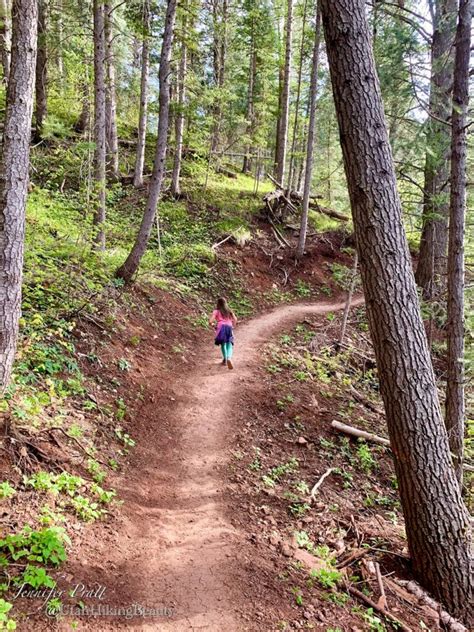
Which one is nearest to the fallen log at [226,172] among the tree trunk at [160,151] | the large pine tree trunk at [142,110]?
the large pine tree trunk at [142,110]

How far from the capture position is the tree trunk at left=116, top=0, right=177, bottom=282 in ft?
30.9

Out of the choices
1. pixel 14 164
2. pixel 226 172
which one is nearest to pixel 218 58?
pixel 226 172

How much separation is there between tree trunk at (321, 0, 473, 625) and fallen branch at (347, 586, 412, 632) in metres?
0.82

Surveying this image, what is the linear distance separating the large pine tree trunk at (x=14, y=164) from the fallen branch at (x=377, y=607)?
4.49 meters

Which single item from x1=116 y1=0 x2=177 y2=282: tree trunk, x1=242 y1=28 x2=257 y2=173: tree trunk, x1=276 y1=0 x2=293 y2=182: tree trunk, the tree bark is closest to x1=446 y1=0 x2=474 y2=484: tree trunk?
x1=116 y1=0 x2=177 y2=282: tree trunk

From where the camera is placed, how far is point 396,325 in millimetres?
4273

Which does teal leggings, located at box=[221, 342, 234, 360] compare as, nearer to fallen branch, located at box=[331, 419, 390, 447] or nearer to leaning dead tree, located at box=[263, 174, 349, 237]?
fallen branch, located at box=[331, 419, 390, 447]

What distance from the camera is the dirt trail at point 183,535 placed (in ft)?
11.9

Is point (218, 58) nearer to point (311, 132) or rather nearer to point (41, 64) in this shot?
point (311, 132)

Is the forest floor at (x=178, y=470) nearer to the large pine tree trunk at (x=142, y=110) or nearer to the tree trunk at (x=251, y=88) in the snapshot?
the large pine tree trunk at (x=142, y=110)

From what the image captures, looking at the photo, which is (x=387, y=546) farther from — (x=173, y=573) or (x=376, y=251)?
(x=376, y=251)

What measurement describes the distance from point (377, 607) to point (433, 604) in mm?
794

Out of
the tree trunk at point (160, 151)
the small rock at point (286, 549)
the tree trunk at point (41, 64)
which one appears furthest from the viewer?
the tree trunk at point (41, 64)

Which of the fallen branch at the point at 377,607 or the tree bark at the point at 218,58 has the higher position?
the tree bark at the point at 218,58
